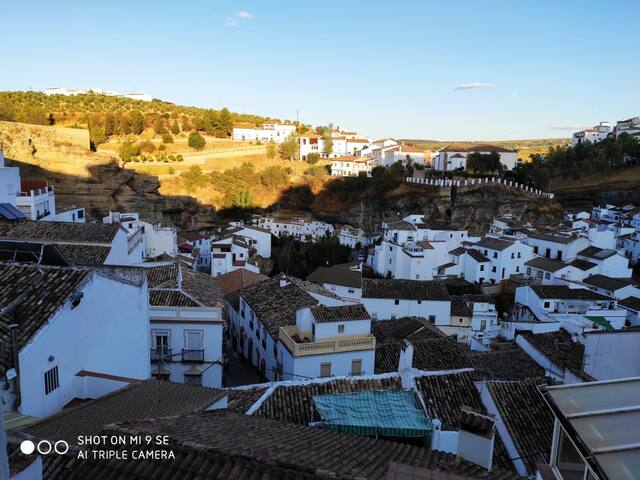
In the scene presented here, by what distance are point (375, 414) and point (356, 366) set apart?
22.1 ft

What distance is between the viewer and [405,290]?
98.4ft

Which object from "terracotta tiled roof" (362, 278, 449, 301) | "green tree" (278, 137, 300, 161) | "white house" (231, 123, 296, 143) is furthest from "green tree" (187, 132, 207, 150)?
"terracotta tiled roof" (362, 278, 449, 301)

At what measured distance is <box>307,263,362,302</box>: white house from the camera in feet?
98.4

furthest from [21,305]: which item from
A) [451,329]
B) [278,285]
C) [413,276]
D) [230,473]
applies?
[413,276]

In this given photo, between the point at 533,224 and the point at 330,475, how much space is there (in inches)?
2185

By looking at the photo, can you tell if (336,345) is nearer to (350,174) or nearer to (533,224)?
(533,224)

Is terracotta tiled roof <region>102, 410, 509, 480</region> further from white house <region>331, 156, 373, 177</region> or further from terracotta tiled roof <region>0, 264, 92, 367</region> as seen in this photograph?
white house <region>331, 156, 373, 177</region>

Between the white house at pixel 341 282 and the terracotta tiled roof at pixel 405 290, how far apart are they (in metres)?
0.54

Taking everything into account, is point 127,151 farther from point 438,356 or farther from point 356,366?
point 438,356

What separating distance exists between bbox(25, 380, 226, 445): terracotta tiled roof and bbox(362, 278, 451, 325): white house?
22.3 m

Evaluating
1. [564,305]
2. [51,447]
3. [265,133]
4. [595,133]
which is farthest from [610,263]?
[595,133]

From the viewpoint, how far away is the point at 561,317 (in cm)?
2678

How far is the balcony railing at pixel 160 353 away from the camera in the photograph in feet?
46.0

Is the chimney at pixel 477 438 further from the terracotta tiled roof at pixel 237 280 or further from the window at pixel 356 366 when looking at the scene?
the terracotta tiled roof at pixel 237 280
